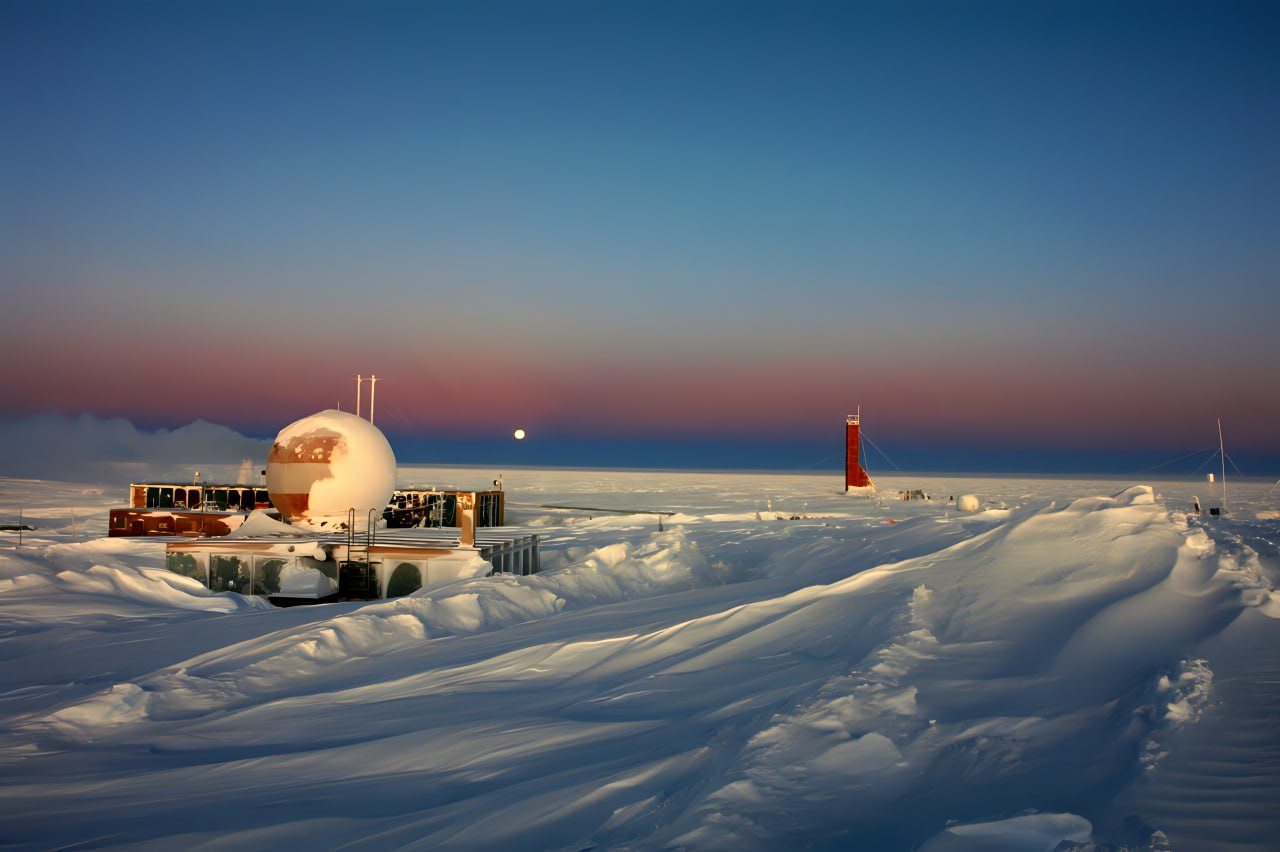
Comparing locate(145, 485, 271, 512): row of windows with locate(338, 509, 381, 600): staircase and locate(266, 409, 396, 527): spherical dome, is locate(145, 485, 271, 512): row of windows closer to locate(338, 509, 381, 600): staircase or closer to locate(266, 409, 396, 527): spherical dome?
locate(266, 409, 396, 527): spherical dome

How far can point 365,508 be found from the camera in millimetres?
26344

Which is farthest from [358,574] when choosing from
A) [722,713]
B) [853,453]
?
[853,453]

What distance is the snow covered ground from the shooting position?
579cm

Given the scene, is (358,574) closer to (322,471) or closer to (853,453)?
(322,471)

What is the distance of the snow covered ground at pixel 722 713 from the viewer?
5.79 metres

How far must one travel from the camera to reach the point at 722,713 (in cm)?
835

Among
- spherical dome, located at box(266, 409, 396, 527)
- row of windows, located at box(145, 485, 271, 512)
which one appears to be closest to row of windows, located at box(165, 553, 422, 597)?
spherical dome, located at box(266, 409, 396, 527)

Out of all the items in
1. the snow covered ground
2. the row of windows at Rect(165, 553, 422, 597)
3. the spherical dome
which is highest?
the spherical dome

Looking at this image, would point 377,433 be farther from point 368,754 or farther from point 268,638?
point 368,754

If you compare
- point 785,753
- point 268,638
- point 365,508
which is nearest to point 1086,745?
point 785,753

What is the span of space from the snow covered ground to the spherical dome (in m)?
8.76

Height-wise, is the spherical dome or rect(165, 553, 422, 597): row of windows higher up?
the spherical dome

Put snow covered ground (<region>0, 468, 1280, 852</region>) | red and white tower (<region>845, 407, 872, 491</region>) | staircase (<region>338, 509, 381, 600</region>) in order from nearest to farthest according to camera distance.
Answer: snow covered ground (<region>0, 468, 1280, 852</region>), staircase (<region>338, 509, 381, 600</region>), red and white tower (<region>845, 407, 872, 491</region>)

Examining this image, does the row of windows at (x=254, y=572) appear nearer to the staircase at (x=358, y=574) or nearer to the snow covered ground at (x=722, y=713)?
the staircase at (x=358, y=574)
